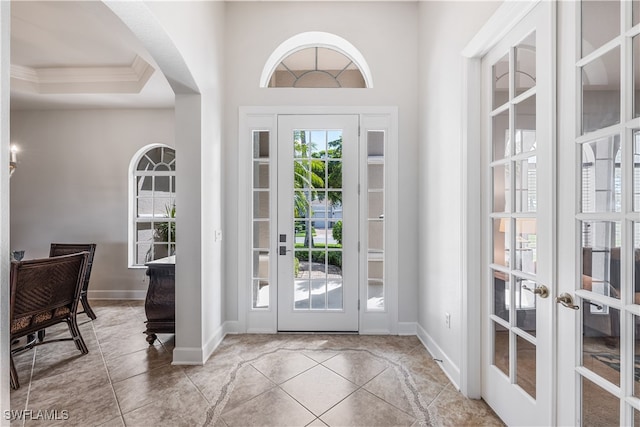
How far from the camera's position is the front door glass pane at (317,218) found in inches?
116

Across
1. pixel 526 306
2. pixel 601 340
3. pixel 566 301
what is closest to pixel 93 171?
pixel 526 306

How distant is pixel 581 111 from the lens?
48.3 inches

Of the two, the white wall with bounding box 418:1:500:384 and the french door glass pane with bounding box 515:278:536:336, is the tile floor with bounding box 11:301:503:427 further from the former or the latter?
the french door glass pane with bounding box 515:278:536:336

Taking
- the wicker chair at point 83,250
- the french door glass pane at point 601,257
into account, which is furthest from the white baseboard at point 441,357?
the wicker chair at point 83,250

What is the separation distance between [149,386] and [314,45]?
334cm

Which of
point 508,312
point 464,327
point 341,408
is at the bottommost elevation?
point 341,408

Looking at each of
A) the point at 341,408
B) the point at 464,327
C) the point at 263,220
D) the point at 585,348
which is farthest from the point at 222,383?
the point at 585,348

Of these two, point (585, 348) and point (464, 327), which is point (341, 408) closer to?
point (464, 327)

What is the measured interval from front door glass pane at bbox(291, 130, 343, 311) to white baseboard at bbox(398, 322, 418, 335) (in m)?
0.61

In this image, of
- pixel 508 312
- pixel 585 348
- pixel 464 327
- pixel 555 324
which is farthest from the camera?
pixel 464 327

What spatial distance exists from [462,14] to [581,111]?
123 centimetres

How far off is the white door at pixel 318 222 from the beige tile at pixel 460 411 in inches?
44.7

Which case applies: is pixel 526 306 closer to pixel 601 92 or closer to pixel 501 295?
pixel 501 295

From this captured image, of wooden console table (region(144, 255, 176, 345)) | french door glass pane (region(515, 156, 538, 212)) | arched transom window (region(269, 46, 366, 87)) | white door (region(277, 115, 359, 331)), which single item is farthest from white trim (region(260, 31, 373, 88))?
wooden console table (region(144, 255, 176, 345))
